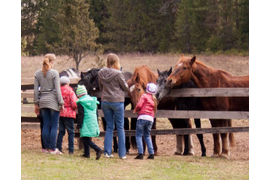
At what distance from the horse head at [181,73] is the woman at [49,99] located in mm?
2367

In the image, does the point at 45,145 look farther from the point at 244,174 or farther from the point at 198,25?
the point at 198,25

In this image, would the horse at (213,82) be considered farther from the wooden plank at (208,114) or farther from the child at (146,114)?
the child at (146,114)

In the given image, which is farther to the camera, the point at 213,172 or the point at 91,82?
the point at 91,82

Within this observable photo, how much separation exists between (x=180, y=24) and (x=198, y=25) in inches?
76.5

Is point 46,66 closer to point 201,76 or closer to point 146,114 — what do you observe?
point 146,114

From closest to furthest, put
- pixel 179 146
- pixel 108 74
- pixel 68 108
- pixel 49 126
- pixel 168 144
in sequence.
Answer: pixel 108 74 < pixel 49 126 < pixel 68 108 < pixel 179 146 < pixel 168 144

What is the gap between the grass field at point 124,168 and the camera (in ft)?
23.5

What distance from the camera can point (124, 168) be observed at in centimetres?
784

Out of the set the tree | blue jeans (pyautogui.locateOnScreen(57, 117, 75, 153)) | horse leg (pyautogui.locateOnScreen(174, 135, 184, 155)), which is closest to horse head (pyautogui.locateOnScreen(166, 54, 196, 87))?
horse leg (pyautogui.locateOnScreen(174, 135, 184, 155))

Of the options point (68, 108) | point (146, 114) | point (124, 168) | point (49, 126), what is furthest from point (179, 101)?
point (124, 168)

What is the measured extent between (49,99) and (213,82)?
3.56 metres
